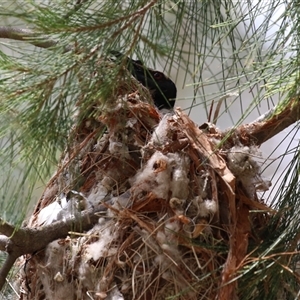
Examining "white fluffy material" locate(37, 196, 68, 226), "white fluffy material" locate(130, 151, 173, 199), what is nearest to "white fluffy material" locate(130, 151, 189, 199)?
"white fluffy material" locate(130, 151, 173, 199)

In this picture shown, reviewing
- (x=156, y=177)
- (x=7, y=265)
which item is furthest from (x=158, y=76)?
(x=7, y=265)

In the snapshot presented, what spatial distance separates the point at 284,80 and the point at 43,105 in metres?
0.31

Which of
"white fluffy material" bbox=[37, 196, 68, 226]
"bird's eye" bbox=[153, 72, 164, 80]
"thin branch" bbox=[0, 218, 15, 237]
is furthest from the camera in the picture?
"bird's eye" bbox=[153, 72, 164, 80]

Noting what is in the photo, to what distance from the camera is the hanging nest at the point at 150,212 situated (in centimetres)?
102

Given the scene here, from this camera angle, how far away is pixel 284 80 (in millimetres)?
A: 843

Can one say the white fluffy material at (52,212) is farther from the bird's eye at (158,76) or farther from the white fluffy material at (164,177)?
the bird's eye at (158,76)

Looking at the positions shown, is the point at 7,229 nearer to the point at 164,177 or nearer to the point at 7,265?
the point at 7,265

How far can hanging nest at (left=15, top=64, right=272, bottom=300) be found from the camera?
1022 mm

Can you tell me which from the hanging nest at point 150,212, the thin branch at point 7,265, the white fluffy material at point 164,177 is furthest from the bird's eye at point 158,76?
the thin branch at point 7,265

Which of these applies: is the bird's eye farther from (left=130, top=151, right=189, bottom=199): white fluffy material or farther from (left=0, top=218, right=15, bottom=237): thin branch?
(left=0, top=218, right=15, bottom=237): thin branch

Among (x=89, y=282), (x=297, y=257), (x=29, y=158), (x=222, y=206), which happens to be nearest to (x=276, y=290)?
(x=297, y=257)

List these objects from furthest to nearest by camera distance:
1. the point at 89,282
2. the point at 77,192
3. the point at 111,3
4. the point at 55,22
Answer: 1. the point at 77,192
2. the point at 89,282
3. the point at 111,3
4. the point at 55,22

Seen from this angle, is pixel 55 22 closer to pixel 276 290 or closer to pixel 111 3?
pixel 111 3

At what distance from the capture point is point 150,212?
1.08 meters
